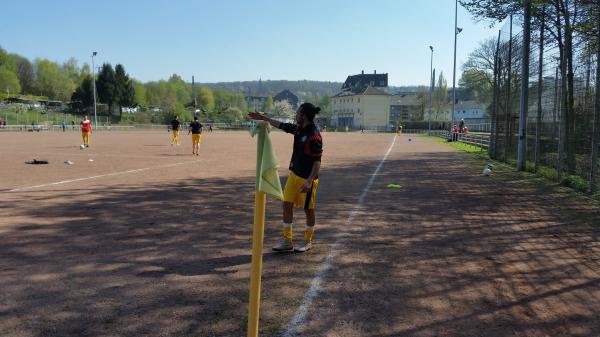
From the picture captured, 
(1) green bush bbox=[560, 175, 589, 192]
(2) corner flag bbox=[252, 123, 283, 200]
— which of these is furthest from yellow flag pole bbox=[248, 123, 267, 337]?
(1) green bush bbox=[560, 175, 589, 192]

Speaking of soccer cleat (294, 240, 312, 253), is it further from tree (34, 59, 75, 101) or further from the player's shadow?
tree (34, 59, 75, 101)

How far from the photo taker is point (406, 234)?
269 inches

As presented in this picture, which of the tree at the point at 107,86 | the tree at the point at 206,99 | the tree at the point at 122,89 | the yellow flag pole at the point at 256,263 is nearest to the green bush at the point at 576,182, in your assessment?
the yellow flag pole at the point at 256,263

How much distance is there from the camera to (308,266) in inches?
209

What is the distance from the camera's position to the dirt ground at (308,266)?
3.84 meters

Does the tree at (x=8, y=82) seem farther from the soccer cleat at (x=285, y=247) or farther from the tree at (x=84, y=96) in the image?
the soccer cleat at (x=285, y=247)

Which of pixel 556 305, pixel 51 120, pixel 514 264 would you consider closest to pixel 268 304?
pixel 556 305

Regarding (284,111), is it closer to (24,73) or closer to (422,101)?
(422,101)

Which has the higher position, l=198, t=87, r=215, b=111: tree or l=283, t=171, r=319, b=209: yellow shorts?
l=198, t=87, r=215, b=111: tree

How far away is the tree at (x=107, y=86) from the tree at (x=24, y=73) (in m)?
44.4

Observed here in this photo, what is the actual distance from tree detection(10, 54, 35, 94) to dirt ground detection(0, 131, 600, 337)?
457 feet

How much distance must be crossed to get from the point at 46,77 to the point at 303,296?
139 m

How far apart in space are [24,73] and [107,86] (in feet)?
171

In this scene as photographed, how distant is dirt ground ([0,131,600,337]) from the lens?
12.6ft
